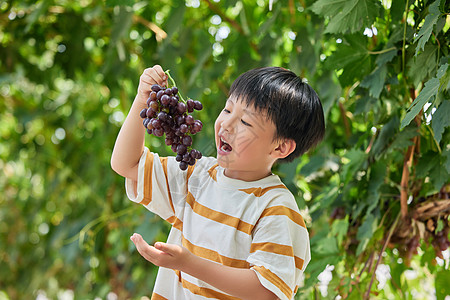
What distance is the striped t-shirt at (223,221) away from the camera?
43 cm

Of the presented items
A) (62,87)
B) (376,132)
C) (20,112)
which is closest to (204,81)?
(376,132)

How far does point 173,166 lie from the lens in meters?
0.52

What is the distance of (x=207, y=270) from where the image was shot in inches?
15.8

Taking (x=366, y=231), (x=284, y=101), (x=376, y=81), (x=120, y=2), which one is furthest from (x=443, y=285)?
(x=120, y=2)

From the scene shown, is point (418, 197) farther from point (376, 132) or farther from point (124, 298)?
point (124, 298)

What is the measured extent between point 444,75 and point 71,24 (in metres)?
0.90

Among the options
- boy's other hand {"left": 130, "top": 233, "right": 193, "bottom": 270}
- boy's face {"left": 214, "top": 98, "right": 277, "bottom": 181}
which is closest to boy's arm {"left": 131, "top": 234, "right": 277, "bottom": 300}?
boy's other hand {"left": 130, "top": 233, "right": 193, "bottom": 270}

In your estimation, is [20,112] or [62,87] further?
[62,87]

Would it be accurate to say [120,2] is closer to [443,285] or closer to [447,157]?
[447,157]

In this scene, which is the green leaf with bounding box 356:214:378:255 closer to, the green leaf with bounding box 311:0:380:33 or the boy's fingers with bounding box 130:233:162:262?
the green leaf with bounding box 311:0:380:33

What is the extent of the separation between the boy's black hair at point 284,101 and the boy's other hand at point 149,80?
65 millimetres

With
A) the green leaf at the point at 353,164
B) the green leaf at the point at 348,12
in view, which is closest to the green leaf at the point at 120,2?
the green leaf at the point at 348,12

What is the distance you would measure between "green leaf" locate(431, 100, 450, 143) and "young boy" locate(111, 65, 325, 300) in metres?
0.11

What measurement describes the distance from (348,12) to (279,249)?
11.2 inches
